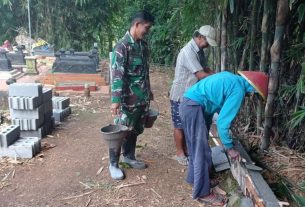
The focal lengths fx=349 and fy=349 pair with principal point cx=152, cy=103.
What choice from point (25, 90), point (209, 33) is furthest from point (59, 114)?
point (209, 33)

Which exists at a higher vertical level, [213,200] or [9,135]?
[9,135]

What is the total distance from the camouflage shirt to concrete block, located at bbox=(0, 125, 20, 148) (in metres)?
1.61

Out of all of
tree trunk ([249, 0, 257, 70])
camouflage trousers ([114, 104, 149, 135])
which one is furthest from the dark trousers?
tree trunk ([249, 0, 257, 70])

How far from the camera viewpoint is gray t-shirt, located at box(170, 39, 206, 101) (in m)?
3.68

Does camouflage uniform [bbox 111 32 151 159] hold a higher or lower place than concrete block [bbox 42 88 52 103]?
higher

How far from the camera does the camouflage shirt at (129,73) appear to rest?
343 centimetres

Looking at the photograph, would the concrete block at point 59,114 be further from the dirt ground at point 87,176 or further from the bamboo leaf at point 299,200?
the bamboo leaf at point 299,200

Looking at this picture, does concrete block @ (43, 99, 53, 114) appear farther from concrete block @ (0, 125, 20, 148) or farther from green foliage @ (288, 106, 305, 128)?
green foliage @ (288, 106, 305, 128)

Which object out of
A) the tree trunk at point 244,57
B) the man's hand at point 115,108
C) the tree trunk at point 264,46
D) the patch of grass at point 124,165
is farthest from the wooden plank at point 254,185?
the tree trunk at point 244,57

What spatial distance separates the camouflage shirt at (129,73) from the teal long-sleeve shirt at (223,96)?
2.20ft

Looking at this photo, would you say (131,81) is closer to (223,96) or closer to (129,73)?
(129,73)

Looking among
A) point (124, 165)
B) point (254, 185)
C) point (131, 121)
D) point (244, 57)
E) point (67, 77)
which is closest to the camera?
point (254, 185)

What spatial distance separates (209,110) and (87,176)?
1.54 meters

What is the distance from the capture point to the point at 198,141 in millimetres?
3154
